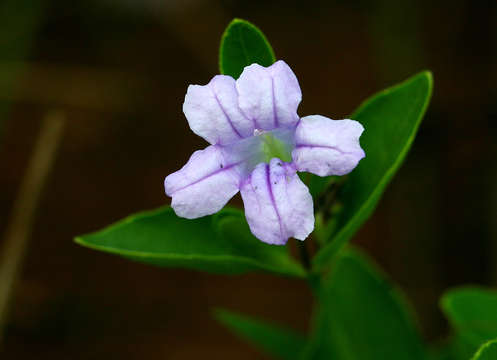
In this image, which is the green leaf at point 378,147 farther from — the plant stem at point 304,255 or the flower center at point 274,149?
the flower center at point 274,149

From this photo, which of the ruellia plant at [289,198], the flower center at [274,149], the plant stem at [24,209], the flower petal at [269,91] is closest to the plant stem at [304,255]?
the ruellia plant at [289,198]

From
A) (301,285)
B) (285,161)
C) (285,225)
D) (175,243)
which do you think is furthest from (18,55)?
(285,225)

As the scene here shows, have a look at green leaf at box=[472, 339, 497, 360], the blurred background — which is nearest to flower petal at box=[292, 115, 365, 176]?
green leaf at box=[472, 339, 497, 360]

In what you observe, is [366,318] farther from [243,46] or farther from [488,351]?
[243,46]

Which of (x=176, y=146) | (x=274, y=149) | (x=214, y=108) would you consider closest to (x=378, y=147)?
(x=274, y=149)

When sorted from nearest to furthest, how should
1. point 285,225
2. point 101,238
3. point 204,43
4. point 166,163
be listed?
point 285,225 → point 101,238 → point 166,163 → point 204,43

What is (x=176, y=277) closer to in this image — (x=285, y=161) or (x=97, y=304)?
(x=97, y=304)
